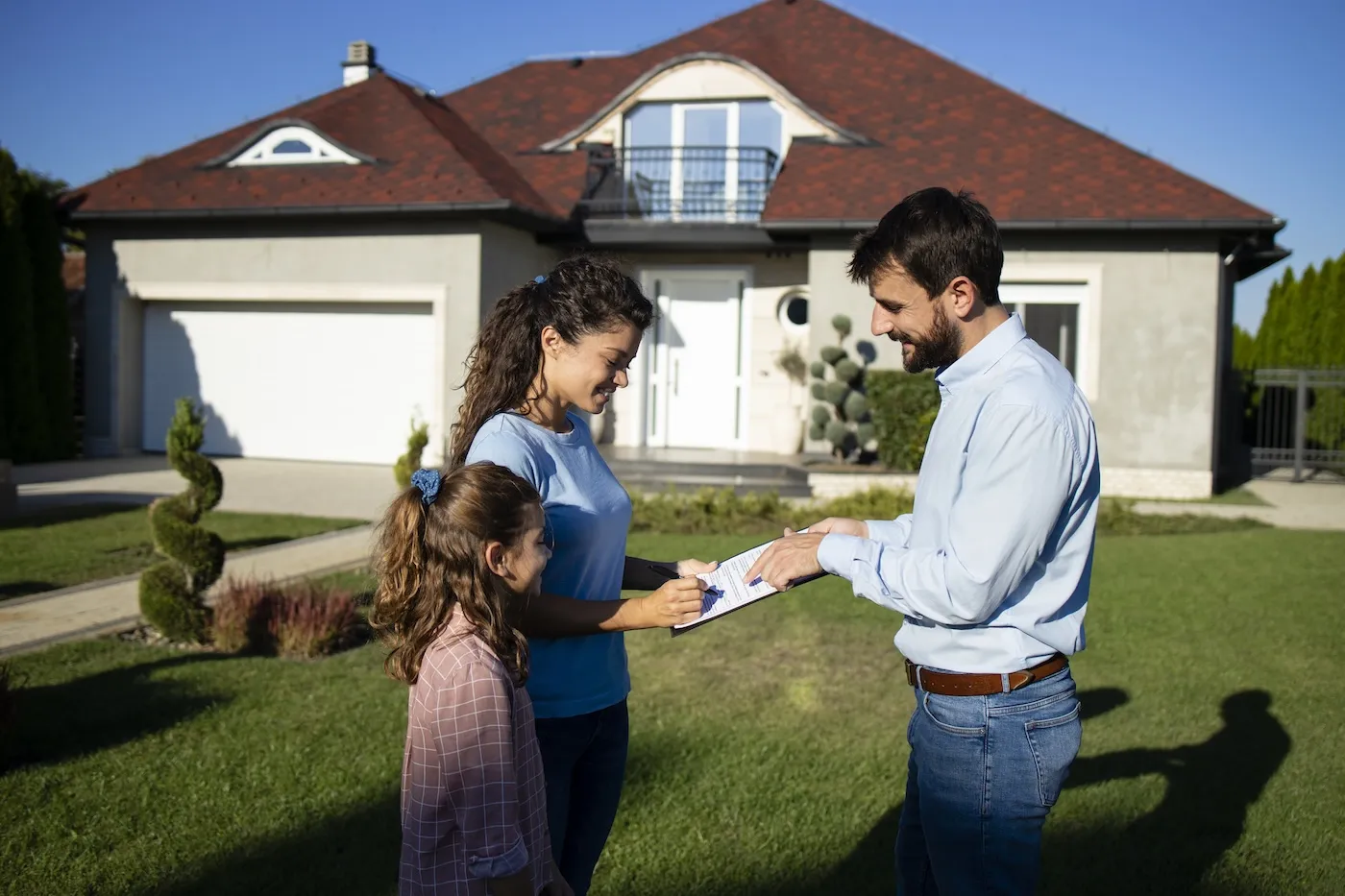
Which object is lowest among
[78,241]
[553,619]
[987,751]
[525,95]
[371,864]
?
[371,864]

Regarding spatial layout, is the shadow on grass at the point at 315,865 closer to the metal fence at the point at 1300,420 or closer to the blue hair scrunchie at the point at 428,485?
the blue hair scrunchie at the point at 428,485

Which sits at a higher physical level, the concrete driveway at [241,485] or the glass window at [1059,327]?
the glass window at [1059,327]

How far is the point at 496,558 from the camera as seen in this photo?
2367mm

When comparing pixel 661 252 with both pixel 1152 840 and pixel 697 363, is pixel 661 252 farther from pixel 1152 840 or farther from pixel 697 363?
pixel 1152 840

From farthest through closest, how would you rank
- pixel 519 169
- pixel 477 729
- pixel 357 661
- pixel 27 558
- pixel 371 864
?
pixel 519 169, pixel 27 558, pixel 357 661, pixel 371 864, pixel 477 729

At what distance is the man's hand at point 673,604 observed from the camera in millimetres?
2541

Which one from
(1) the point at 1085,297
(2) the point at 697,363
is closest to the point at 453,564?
(1) the point at 1085,297

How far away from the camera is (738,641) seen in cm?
708

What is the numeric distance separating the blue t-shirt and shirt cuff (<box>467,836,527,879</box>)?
446 millimetres

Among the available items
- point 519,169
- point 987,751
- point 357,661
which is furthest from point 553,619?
point 519,169

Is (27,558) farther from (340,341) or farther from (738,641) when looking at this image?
(340,341)

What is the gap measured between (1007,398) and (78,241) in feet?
65.3

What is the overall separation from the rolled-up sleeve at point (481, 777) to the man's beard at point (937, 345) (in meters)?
1.19

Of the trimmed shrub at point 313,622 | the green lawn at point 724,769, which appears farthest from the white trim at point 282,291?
the green lawn at point 724,769
